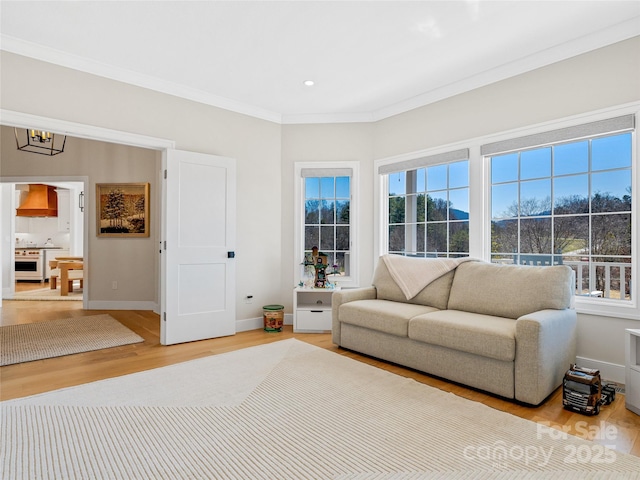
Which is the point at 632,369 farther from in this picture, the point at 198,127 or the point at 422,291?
the point at 198,127

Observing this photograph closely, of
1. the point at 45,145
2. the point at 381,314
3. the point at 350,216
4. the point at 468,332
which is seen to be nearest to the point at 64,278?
the point at 45,145

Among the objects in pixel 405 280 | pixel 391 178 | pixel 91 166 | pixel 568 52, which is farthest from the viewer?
pixel 91 166

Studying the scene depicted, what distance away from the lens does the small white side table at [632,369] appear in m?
2.34

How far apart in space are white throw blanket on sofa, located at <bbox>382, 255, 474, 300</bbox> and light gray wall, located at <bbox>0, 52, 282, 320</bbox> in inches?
67.6

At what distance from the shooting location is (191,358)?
3426 mm

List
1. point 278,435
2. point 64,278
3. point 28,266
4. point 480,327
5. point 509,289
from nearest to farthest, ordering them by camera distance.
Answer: point 278,435, point 480,327, point 509,289, point 64,278, point 28,266

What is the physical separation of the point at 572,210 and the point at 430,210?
4.65ft

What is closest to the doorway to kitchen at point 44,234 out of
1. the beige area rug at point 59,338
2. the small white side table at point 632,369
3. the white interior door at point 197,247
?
the beige area rug at point 59,338

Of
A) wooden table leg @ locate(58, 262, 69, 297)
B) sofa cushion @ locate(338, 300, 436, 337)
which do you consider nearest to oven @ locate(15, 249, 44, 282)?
wooden table leg @ locate(58, 262, 69, 297)

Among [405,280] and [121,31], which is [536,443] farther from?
[121,31]

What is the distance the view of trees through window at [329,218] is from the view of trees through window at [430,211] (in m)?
0.58

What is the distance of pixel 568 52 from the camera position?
3.09 meters

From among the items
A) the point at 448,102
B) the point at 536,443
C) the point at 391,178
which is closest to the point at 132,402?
the point at 536,443

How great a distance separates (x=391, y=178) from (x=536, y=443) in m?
3.30
